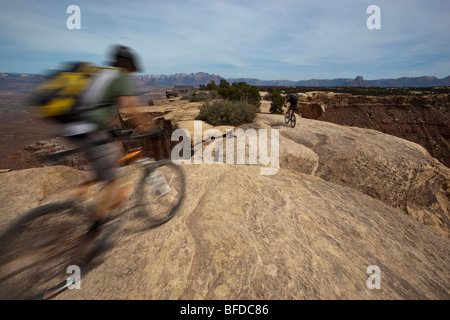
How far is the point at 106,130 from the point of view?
2.40 metres

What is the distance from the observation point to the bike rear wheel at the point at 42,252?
2.08 meters

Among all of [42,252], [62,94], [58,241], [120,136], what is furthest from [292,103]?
[42,252]

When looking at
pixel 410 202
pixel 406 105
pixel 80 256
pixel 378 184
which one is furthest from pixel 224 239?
pixel 406 105

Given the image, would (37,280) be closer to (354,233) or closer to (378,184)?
(354,233)

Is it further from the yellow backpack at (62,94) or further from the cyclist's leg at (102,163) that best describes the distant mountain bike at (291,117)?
the yellow backpack at (62,94)

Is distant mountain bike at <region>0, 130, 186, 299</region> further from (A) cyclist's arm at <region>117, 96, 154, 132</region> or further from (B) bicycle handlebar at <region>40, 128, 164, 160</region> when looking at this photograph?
(A) cyclist's arm at <region>117, 96, 154, 132</region>

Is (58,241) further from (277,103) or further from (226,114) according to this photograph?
(277,103)

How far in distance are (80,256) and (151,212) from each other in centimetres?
100

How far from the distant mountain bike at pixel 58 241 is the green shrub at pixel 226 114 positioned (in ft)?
18.7

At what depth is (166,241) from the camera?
2.51 m

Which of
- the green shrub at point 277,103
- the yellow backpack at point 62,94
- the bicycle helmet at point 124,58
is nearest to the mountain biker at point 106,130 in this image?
the bicycle helmet at point 124,58

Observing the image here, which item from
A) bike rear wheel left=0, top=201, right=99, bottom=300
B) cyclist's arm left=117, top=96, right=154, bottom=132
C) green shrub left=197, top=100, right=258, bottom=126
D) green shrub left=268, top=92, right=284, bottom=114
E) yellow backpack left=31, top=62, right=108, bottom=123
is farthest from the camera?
green shrub left=268, top=92, right=284, bottom=114

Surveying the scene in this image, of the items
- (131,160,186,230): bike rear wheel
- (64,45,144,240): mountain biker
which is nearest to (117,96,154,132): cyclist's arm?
(64,45,144,240): mountain biker

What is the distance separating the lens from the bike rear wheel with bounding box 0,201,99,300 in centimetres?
208
